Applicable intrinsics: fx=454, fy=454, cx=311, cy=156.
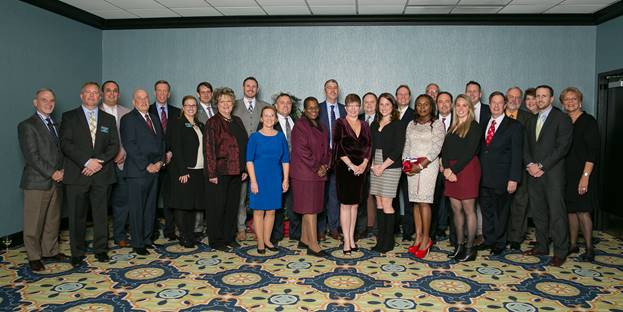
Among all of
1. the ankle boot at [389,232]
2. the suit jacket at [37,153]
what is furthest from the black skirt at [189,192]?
the ankle boot at [389,232]

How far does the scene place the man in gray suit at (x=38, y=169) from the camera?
14.5 ft

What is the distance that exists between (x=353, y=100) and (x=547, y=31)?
3843 mm

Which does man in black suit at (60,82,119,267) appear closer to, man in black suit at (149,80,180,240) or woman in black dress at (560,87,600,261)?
man in black suit at (149,80,180,240)

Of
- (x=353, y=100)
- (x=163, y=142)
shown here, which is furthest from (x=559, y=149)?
(x=163, y=142)

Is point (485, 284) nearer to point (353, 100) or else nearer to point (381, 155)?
point (381, 155)

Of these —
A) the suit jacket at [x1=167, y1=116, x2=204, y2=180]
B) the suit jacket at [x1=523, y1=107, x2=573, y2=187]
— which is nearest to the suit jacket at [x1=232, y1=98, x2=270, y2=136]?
the suit jacket at [x1=167, y1=116, x2=204, y2=180]

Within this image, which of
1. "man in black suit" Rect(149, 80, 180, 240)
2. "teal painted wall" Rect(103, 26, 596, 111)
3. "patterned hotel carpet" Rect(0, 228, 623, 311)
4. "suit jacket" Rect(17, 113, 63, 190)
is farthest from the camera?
"teal painted wall" Rect(103, 26, 596, 111)

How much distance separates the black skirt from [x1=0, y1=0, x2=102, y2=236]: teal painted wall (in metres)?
1.96

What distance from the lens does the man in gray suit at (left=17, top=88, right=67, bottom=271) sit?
443 centimetres

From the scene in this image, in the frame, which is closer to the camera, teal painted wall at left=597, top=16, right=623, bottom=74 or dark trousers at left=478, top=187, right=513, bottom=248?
dark trousers at left=478, top=187, right=513, bottom=248

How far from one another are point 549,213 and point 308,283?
2.86m

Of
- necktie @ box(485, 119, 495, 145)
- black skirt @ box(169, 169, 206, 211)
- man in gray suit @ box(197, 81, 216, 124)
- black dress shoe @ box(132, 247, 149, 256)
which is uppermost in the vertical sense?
man in gray suit @ box(197, 81, 216, 124)

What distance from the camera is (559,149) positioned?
4.72 metres

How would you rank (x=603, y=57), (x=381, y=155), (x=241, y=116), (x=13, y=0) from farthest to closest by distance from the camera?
(x=603, y=57)
(x=241, y=116)
(x=13, y=0)
(x=381, y=155)
